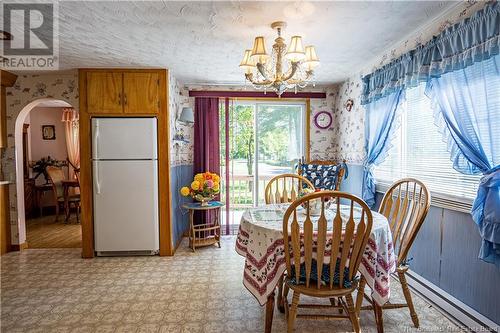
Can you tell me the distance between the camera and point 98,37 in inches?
102

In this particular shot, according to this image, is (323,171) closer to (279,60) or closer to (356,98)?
(356,98)

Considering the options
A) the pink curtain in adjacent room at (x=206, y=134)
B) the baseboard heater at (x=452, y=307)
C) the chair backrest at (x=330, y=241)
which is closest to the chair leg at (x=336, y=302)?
the chair backrest at (x=330, y=241)

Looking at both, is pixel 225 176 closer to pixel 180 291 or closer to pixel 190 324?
pixel 180 291

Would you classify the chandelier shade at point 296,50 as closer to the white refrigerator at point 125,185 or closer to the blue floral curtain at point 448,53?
the blue floral curtain at point 448,53

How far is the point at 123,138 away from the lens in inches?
136

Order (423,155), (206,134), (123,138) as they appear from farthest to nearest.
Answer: (206,134) < (123,138) < (423,155)

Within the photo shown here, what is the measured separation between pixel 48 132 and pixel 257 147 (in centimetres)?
461

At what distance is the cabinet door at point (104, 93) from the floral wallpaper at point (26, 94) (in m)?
0.50

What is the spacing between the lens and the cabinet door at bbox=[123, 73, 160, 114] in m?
3.46

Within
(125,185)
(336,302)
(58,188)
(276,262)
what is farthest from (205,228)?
(58,188)

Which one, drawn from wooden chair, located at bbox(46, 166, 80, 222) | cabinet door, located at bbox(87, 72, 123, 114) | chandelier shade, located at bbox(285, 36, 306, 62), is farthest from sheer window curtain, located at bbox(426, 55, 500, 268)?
wooden chair, located at bbox(46, 166, 80, 222)

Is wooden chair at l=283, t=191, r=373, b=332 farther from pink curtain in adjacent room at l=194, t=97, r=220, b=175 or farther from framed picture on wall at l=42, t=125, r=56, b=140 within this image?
framed picture on wall at l=42, t=125, r=56, b=140

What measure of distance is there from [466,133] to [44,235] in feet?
17.7

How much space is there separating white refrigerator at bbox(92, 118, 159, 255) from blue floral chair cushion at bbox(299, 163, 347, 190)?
197 centimetres
